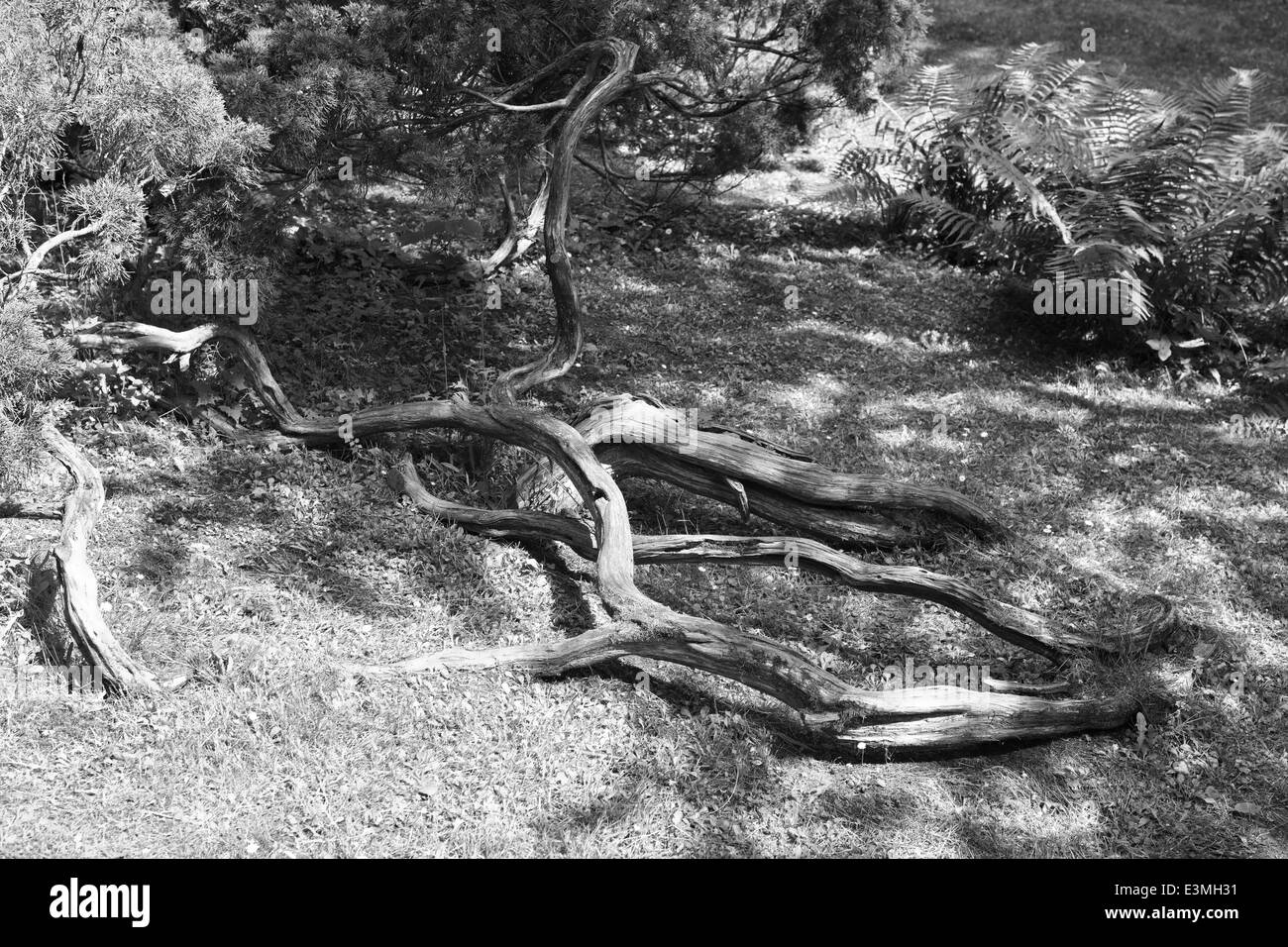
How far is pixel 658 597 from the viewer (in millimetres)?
5535

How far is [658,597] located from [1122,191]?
4714 mm

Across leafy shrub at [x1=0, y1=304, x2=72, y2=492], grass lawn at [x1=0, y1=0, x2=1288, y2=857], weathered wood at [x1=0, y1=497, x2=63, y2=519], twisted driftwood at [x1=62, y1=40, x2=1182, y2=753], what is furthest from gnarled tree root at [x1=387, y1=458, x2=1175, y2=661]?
leafy shrub at [x1=0, y1=304, x2=72, y2=492]

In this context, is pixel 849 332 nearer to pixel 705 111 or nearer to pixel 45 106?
pixel 705 111

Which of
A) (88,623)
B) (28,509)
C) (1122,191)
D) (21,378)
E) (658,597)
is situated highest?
(1122,191)

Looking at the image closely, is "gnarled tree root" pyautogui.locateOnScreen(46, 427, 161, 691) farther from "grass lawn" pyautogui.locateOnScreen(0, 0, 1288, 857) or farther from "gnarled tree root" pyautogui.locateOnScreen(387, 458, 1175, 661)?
"gnarled tree root" pyautogui.locateOnScreen(387, 458, 1175, 661)

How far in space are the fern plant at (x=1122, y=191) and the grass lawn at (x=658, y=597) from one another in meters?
0.59

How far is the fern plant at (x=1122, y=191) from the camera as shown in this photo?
7.48 metres

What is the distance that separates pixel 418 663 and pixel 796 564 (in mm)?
1862

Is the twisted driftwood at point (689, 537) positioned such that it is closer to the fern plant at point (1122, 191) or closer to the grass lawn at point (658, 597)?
the grass lawn at point (658, 597)

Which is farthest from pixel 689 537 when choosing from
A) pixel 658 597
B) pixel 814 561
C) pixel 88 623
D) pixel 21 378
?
pixel 21 378

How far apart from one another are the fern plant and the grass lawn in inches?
23.3

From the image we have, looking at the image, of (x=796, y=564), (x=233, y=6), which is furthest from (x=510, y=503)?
(x=233, y=6)

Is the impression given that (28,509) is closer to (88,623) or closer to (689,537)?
(88,623)

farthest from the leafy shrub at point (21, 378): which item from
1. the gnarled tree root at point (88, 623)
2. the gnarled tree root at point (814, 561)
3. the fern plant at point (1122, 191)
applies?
the fern plant at point (1122, 191)
